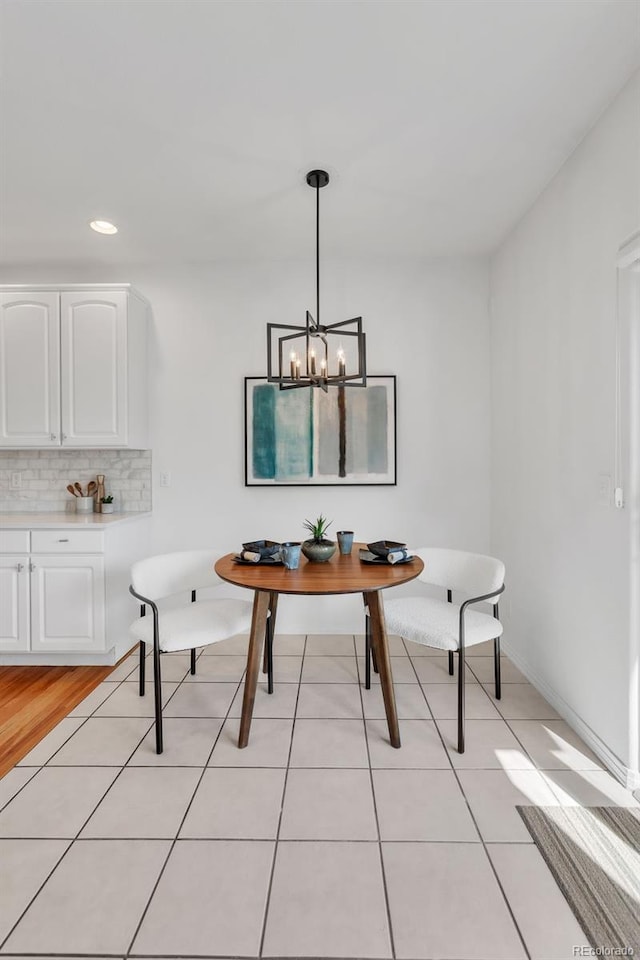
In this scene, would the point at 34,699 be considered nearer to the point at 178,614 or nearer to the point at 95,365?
the point at 178,614

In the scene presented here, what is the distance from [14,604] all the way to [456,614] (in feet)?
8.37

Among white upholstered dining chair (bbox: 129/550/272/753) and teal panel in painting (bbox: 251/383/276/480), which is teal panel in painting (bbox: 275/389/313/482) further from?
white upholstered dining chair (bbox: 129/550/272/753)

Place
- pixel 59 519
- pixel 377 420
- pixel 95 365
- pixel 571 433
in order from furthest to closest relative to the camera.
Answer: pixel 377 420, pixel 95 365, pixel 59 519, pixel 571 433

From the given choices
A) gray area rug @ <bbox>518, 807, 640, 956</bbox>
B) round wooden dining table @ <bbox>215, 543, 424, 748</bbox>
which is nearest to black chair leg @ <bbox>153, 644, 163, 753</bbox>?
round wooden dining table @ <bbox>215, 543, 424, 748</bbox>

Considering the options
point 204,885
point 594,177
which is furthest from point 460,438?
point 204,885

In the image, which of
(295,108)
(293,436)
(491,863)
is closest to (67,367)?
(293,436)

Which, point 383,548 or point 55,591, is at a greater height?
point 383,548

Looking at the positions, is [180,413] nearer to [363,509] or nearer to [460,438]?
[363,509]

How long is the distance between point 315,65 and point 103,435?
232 cm

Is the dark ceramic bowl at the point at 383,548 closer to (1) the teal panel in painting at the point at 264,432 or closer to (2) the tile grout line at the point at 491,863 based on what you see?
(2) the tile grout line at the point at 491,863

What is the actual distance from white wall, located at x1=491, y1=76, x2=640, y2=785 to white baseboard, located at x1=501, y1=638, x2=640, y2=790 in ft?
0.06

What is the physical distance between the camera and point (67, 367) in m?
3.14

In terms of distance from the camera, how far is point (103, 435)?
10.3 feet

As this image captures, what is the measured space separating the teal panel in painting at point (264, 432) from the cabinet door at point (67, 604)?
119cm
